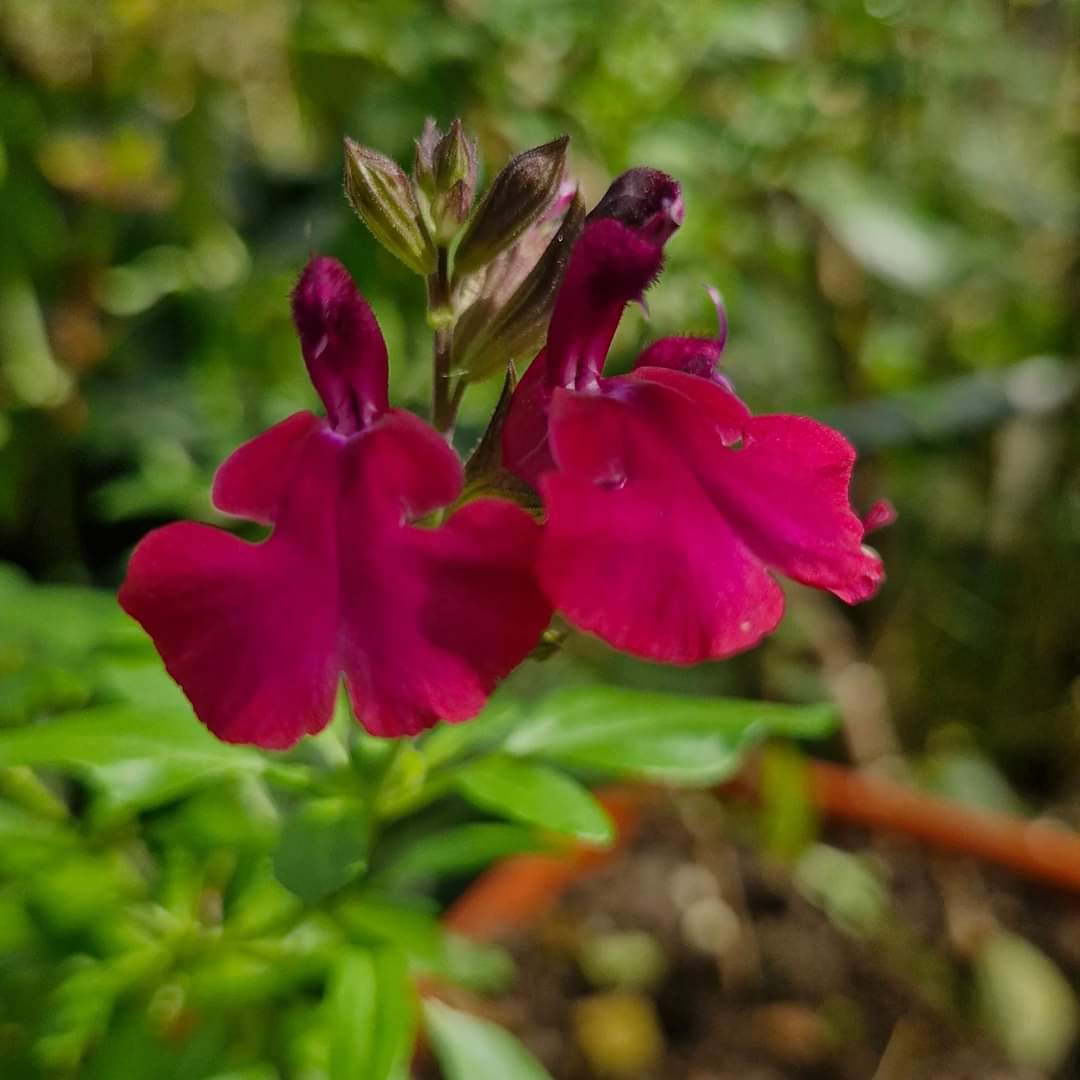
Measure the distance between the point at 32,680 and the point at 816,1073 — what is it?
89cm

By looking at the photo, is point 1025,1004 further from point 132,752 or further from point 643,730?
point 132,752

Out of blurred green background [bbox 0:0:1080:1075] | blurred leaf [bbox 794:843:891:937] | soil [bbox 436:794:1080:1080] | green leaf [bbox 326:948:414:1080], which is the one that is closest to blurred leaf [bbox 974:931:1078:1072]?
soil [bbox 436:794:1080:1080]

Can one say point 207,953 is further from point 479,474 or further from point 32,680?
point 479,474

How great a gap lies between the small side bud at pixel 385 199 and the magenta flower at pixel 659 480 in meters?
0.09

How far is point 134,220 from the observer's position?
193cm

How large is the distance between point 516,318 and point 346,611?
20 centimetres

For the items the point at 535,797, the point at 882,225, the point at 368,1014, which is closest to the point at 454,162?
the point at 535,797

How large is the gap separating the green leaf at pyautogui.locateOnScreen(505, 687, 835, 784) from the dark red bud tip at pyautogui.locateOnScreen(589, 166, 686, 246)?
336 mm

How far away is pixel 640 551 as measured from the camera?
0.46 metres

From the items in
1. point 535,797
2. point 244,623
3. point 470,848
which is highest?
point 244,623

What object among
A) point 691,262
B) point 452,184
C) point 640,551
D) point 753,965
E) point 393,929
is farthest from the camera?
point 753,965

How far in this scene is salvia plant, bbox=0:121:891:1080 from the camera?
463 mm

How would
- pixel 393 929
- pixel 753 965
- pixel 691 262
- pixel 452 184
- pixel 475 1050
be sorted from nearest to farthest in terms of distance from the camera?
pixel 452 184 < pixel 393 929 < pixel 475 1050 < pixel 691 262 < pixel 753 965

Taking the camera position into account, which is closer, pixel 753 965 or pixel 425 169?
pixel 425 169
